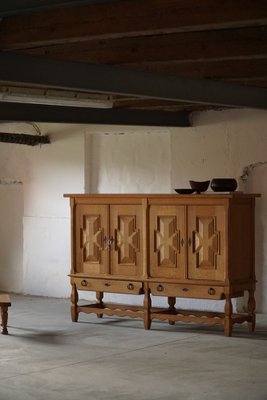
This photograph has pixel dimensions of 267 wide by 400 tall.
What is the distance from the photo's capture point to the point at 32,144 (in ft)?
36.1

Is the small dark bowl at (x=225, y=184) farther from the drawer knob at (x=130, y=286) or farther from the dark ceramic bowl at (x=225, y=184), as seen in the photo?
the drawer knob at (x=130, y=286)

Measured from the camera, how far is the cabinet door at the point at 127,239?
8859mm

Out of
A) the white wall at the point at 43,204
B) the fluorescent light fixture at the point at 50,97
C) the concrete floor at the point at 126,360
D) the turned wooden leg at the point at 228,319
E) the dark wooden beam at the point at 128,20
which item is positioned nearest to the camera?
the dark wooden beam at the point at 128,20

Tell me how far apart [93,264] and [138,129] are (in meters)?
2.12

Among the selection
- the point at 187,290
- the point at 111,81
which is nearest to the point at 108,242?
the point at 187,290

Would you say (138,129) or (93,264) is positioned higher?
(138,129)

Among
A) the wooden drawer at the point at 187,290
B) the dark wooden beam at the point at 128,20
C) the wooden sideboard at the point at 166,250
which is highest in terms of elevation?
the dark wooden beam at the point at 128,20

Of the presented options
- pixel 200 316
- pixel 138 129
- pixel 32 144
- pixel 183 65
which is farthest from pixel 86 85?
pixel 32 144

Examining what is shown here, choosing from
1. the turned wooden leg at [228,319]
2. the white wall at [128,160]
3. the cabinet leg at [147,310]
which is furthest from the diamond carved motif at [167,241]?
the white wall at [128,160]

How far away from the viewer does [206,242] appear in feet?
27.7

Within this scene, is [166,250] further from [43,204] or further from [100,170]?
[43,204]

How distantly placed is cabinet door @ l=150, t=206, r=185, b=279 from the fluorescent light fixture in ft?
4.40

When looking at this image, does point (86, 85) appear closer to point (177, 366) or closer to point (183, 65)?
point (183, 65)

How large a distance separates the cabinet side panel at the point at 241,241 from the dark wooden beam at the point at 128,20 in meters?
3.35
